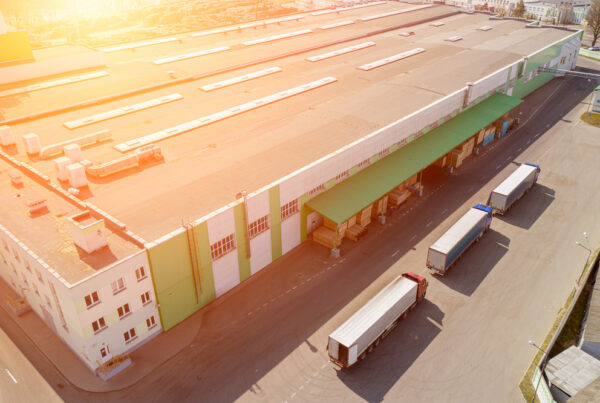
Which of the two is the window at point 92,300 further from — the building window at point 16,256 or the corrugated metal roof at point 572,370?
the corrugated metal roof at point 572,370

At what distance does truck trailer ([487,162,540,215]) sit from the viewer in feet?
194

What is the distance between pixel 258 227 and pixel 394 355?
59.8 feet

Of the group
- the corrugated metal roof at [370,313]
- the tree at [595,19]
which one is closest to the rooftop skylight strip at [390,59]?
the corrugated metal roof at [370,313]

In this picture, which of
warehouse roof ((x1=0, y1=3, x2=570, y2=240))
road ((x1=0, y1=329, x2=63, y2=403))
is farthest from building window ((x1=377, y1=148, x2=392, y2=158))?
road ((x1=0, y1=329, x2=63, y2=403))

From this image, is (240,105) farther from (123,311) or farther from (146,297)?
(123,311)

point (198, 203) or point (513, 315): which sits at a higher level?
point (198, 203)

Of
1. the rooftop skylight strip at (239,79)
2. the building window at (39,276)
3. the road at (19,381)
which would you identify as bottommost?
the road at (19,381)

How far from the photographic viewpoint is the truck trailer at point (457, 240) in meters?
48.3

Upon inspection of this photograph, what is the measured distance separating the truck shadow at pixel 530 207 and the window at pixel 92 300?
4917cm

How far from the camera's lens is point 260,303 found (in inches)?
1794

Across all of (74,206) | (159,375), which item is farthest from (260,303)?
(74,206)

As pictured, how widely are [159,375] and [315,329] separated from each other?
14.4 m

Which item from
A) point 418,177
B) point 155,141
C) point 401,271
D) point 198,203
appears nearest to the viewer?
point 198,203

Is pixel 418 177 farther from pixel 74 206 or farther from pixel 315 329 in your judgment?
pixel 74 206
